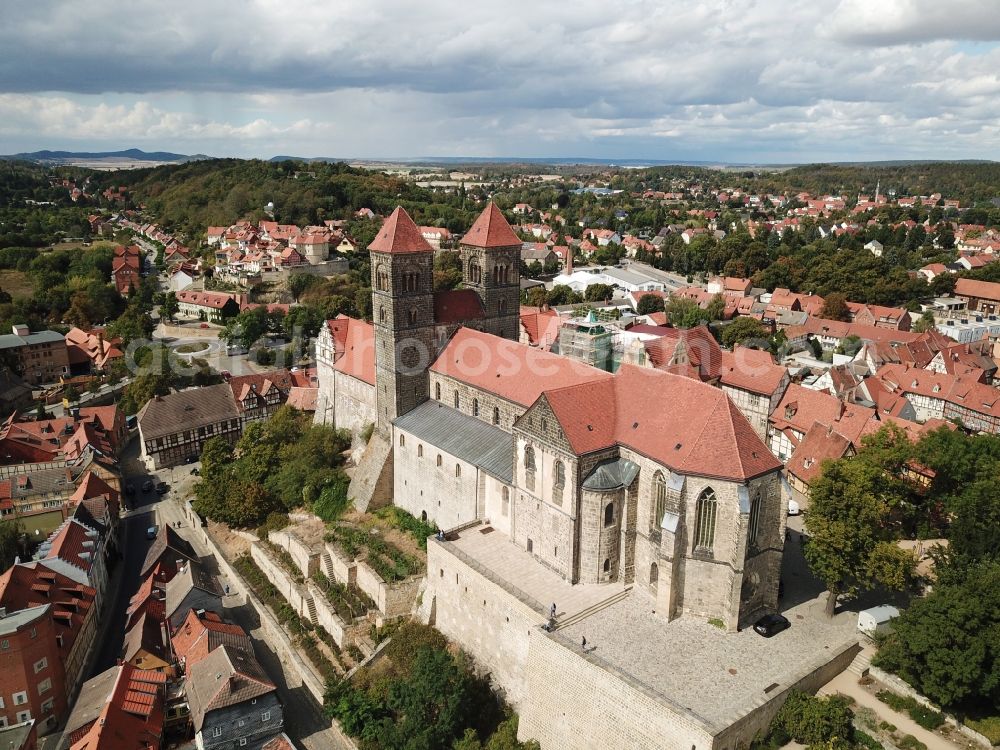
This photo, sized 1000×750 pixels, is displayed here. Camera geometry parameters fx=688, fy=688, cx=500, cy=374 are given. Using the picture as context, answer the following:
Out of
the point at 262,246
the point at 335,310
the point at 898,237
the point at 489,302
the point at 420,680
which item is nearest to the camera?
the point at 420,680

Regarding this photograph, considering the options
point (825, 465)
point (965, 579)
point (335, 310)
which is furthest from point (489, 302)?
point (335, 310)

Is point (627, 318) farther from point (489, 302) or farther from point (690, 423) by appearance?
point (690, 423)

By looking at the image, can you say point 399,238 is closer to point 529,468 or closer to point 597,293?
point 529,468

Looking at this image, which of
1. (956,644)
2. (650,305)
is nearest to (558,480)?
(956,644)

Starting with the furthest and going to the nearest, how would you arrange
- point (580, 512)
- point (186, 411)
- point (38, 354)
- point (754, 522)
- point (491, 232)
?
1. point (38, 354)
2. point (186, 411)
3. point (491, 232)
4. point (580, 512)
5. point (754, 522)

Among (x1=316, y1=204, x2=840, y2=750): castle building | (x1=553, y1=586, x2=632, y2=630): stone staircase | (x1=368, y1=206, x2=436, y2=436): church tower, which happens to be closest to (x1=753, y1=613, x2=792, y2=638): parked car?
(x1=316, y1=204, x2=840, y2=750): castle building

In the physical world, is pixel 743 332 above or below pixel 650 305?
below
